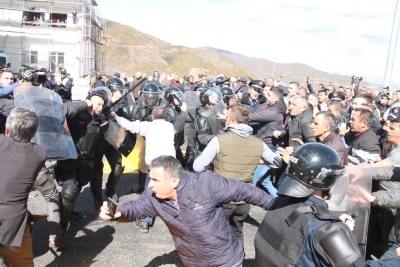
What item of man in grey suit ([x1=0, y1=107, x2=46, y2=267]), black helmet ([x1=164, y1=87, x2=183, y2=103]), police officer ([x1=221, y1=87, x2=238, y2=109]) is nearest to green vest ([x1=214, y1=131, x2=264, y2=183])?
man in grey suit ([x1=0, y1=107, x2=46, y2=267])

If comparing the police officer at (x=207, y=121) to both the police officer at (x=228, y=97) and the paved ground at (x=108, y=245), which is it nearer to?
the police officer at (x=228, y=97)

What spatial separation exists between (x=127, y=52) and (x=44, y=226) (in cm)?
5123

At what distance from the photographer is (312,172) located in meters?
1.99

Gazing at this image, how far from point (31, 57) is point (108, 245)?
2663 cm

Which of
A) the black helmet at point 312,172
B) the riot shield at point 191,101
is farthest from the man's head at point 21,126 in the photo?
the riot shield at point 191,101

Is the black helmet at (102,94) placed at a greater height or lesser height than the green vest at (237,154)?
greater

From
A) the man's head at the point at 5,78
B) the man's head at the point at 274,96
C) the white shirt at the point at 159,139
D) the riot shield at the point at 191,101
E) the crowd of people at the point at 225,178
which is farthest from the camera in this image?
the riot shield at the point at 191,101

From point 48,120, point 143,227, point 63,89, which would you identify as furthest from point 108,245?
point 63,89

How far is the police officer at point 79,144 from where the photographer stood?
160 inches

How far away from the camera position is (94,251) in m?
4.08

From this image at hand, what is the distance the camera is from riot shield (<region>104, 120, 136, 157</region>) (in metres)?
5.00

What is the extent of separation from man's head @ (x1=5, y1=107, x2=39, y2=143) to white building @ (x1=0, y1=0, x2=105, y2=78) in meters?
25.8

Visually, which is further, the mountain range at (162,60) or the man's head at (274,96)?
the mountain range at (162,60)

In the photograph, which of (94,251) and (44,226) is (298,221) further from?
(44,226)
